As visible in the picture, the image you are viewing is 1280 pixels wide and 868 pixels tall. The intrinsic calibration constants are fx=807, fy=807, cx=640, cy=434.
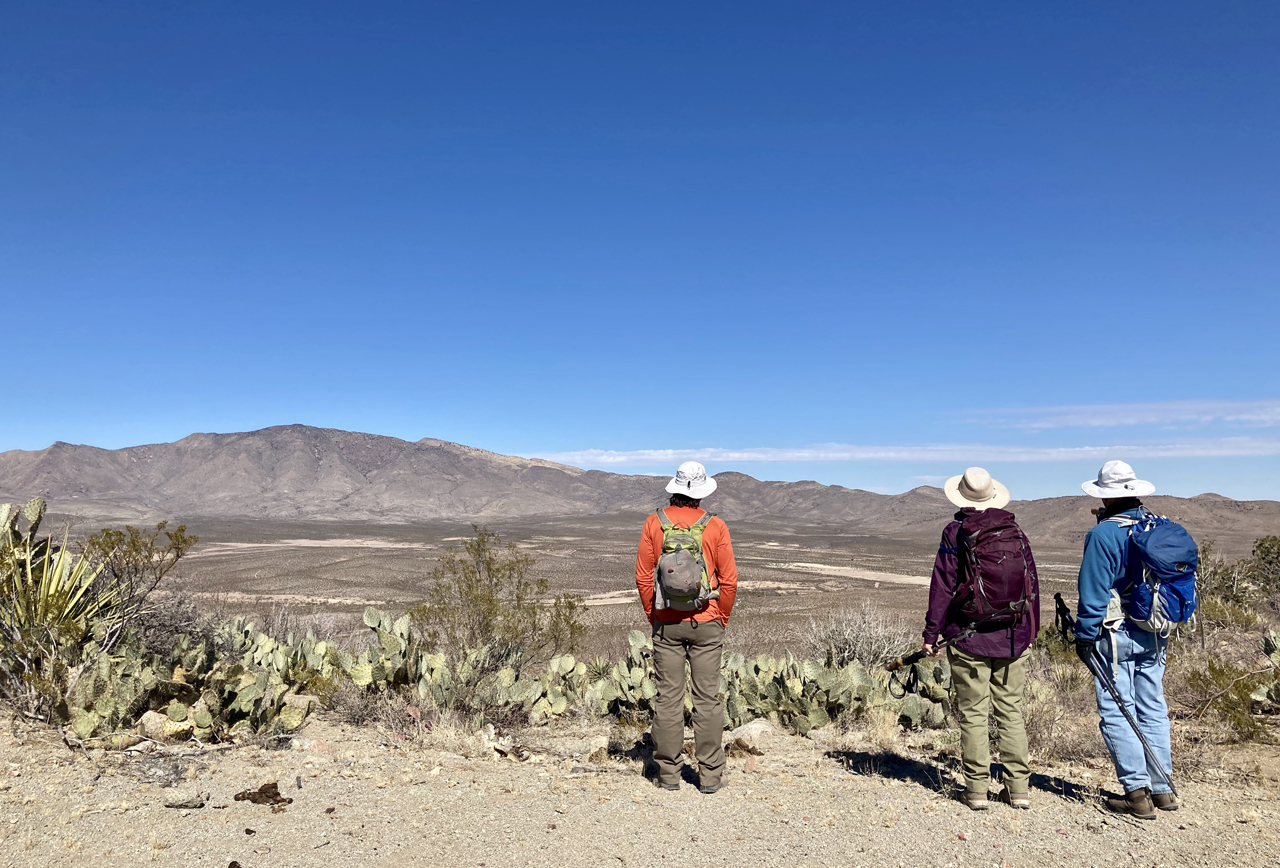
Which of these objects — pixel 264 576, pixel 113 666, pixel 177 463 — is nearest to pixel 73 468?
pixel 177 463

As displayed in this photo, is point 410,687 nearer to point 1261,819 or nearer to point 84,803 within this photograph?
point 84,803

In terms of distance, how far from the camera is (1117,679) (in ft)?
14.1

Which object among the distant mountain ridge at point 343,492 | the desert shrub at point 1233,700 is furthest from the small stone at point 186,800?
the distant mountain ridge at point 343,492

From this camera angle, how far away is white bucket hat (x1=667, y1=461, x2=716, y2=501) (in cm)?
495

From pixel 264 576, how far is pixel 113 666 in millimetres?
40081

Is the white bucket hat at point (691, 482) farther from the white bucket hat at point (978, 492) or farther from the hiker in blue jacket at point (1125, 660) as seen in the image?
the hiker in blue jacket at point (1125, 660)

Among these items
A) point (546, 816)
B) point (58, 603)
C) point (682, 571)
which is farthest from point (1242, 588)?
point (58, 603)

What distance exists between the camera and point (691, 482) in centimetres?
498

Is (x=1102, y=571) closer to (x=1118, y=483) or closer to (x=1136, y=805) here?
(x=1118, y=483)

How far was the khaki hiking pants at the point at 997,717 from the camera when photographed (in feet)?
14.4

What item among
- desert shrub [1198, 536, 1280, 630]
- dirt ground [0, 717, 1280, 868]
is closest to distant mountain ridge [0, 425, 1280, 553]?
desert shrub [1198, 536, 1280, 630]

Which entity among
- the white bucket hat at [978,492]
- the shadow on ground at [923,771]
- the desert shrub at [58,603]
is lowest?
the shadow on ground at [923,771]

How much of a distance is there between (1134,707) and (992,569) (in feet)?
3.40

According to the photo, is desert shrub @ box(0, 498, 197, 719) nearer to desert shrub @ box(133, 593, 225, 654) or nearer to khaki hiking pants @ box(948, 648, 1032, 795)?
desert shrub @ box(133, 593, 225, 654)
